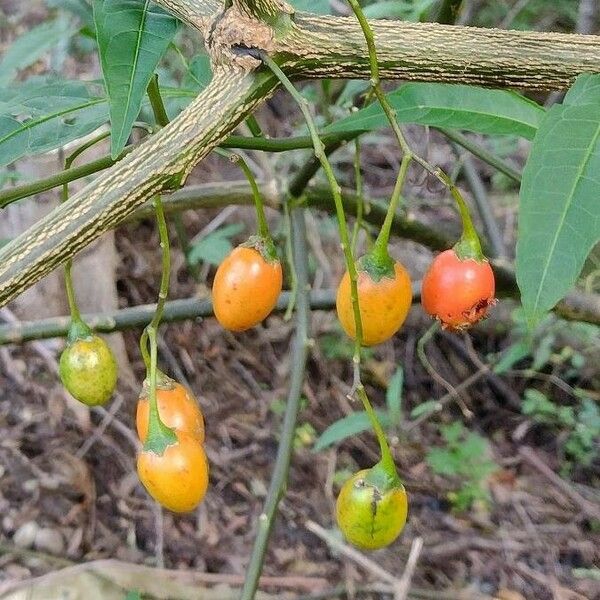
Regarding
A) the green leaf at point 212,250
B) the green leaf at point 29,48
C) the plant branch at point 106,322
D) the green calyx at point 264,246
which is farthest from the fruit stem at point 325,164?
the green leaf at point 212,250

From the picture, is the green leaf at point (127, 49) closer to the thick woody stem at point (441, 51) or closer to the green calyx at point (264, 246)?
the thick woody stem at point (441, 51)

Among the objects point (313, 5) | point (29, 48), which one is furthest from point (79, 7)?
point (313, 5)

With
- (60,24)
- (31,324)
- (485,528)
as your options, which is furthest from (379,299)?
(485,528)

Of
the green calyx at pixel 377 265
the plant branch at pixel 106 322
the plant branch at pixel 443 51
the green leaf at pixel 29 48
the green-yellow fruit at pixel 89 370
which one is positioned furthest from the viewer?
the green leaf at pixel 29 48

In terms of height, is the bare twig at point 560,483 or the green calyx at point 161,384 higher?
the green calyx at point 161,384

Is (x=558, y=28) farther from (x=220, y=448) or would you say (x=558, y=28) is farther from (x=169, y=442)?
(x=169, y=442)

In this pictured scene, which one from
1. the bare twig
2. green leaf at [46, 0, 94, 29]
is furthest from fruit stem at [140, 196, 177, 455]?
the bare twig

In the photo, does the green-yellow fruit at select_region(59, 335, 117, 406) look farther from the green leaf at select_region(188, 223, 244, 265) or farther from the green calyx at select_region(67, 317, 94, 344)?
the green leaf at select_region(188, 223, 244, 265)
